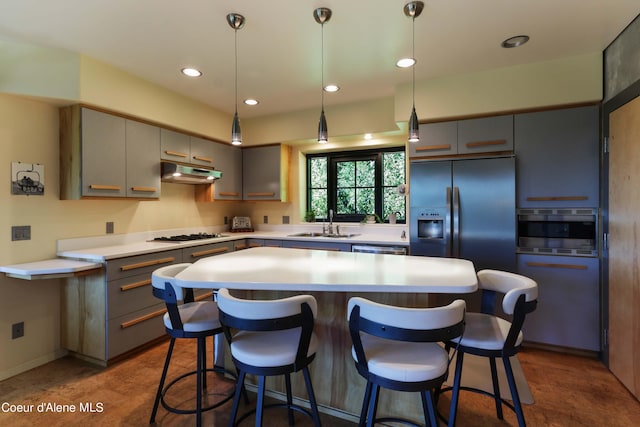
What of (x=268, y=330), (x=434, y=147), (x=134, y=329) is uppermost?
(x=434, y=147)

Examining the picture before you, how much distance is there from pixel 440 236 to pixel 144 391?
267 cm

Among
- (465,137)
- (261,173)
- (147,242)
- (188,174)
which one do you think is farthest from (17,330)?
(465,137)

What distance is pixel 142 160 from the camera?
310 cm

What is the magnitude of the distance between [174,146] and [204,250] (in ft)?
→ 3.84

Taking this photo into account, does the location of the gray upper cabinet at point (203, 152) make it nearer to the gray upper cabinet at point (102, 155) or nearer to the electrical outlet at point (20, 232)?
the gray upper cabinet at point (102, 155)

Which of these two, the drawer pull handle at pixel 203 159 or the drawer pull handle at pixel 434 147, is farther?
the drawer pull handle at pixel 203 159

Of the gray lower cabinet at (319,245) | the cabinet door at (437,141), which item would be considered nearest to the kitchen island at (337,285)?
the gray lower cabinet at (319,245)

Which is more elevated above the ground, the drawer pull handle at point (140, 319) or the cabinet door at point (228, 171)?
the cabinet door at point (228, 171)

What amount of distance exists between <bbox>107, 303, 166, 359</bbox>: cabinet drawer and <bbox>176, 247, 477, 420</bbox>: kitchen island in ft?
3.84

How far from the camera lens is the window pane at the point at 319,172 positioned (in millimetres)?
4539

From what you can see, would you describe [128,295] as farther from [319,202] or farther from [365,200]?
[365,200]

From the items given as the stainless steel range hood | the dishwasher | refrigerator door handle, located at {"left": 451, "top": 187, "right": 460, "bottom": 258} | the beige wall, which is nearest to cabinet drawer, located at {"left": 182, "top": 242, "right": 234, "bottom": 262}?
the beige wall

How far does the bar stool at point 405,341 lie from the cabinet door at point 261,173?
3116 mm

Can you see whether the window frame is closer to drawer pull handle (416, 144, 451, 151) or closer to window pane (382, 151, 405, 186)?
window pane (382, 151, 405, 186)
